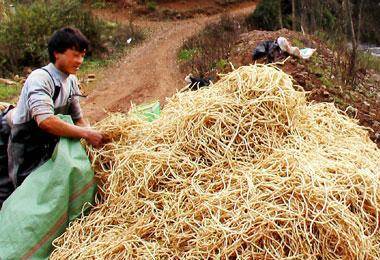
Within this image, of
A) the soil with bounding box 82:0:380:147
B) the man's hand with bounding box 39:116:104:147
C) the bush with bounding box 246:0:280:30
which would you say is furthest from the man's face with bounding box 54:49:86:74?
the bush with bounding box 246:0:280:30

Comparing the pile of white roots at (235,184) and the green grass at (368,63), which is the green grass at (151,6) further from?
the pile of white roots at (235,184)

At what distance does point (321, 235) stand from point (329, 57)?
669cm

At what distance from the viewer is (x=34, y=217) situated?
2.54 m

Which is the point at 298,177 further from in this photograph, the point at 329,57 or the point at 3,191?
the point at 329,57

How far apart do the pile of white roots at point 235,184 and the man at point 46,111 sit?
0.80 feet

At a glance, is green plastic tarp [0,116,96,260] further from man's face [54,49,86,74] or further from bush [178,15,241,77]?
bush [178,15,241,77]

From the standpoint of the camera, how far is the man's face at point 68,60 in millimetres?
2848

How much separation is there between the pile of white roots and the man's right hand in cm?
4

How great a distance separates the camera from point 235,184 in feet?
8.02

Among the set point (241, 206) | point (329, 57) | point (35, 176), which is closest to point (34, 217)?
point (35, 176)

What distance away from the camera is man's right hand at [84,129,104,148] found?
2837mm

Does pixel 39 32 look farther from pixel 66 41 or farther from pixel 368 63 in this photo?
pixel 66 41

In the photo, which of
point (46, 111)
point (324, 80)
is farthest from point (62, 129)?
point (324, 80)

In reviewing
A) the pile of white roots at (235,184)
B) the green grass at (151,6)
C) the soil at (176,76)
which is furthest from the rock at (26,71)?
the pile of white roots at (235,184)
